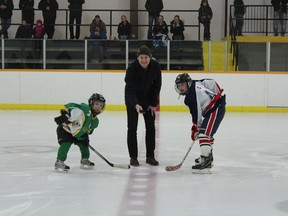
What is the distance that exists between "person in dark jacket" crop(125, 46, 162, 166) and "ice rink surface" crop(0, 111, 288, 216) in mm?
208

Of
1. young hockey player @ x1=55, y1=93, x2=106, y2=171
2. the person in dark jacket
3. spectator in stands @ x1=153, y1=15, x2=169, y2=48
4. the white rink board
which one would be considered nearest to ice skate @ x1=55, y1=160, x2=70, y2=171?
young hockey player @ x1=55, y1=93, x2=106, y2=171

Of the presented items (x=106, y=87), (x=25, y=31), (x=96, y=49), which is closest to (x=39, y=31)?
(x=25, y=31)

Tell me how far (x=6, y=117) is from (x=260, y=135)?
15.4 feet

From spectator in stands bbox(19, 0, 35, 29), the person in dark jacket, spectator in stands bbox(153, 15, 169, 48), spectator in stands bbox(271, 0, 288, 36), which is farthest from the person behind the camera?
spectator in stands bbox(271, 0, 288, 36)

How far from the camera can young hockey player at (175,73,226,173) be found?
5254mm

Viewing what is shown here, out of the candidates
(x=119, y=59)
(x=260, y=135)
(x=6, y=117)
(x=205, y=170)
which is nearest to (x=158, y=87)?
(x=205, y=170)

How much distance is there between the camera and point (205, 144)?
537 centimetres

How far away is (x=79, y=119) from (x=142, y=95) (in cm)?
84

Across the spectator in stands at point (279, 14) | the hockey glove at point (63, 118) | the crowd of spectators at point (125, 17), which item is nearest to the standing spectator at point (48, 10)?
the crowd of spectators at point (125, 17)

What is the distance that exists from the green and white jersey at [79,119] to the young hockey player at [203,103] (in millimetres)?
786

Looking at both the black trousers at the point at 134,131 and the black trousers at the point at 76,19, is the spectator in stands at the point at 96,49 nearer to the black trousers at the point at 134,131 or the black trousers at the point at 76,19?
the black trousers at the point at 76,19

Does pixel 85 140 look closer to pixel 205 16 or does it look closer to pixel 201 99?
pixel 201 99

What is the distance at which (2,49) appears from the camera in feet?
41.7

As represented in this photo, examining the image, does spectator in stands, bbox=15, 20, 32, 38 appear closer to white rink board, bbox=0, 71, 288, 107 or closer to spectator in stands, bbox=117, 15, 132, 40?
white rink board, bbox=0, 71, 288, 107
